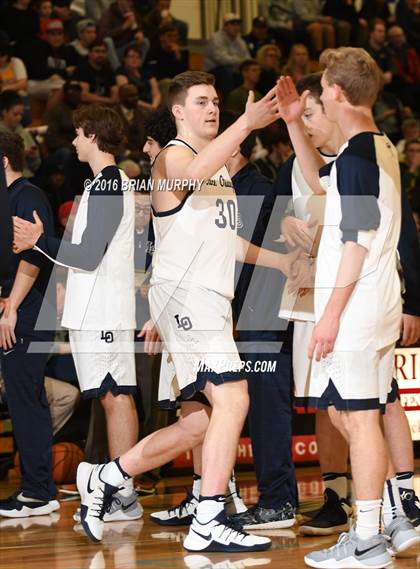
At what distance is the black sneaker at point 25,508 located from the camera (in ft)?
20.0

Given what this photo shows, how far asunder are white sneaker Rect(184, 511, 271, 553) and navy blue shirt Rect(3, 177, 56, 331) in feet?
5.85

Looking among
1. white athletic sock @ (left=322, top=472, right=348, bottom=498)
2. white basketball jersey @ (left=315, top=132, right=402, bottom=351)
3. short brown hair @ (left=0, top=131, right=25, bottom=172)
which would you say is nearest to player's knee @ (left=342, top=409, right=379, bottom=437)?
white basketball jersey @ (left=315, top=132, right=402, bottom=351)

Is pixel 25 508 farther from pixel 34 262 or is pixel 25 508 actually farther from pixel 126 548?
pixel 34 262

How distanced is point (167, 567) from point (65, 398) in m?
2.66

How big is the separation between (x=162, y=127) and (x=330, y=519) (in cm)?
221

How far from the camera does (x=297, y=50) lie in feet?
45.9

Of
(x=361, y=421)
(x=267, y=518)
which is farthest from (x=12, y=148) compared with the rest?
(x=361, y=421)

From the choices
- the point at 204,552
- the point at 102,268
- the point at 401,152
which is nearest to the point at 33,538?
the point at 204,552

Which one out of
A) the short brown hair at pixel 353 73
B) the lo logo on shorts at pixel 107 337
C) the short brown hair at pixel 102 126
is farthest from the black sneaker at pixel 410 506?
the short brown hair at pixel 102 126

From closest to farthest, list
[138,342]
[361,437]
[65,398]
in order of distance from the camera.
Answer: [361,437], [138,342], [65,398]

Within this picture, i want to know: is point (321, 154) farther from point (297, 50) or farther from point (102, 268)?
point (297, 50)

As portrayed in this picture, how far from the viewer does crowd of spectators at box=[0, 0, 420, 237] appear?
11070 mm

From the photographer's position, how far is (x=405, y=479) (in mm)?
5207

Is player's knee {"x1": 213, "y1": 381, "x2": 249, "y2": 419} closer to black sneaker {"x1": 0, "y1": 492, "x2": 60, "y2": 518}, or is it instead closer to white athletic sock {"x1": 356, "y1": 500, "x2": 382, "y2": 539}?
white athletic sock {"x1": 356, "y1": 500, "x2": 382, "y2": 539}
